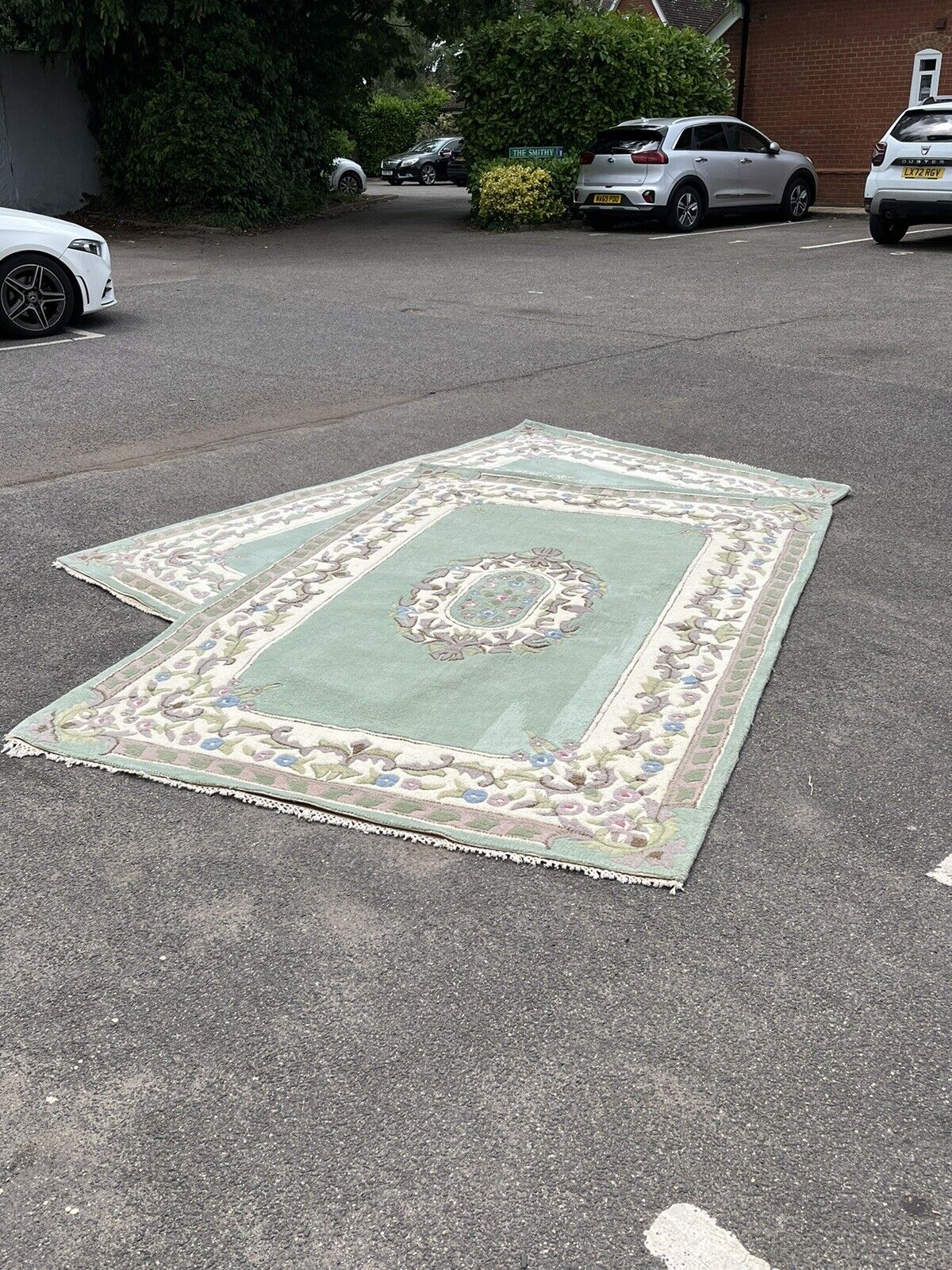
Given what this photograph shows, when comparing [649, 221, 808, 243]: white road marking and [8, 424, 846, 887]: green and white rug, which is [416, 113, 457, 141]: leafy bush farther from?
[8, 424, 846, 887]: green and white rug

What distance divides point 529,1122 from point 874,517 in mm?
4280

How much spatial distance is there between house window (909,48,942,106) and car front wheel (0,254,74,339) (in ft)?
57.2

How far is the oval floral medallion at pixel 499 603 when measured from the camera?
14.5 ft

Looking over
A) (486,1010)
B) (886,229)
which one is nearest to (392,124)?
(886,229)

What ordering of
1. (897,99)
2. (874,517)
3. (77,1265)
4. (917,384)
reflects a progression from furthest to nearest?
(897,99) → (917,384) → (874,517) → (77,1265)

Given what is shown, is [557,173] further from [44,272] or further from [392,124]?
[392,124]

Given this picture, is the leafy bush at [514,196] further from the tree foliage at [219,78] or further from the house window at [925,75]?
the house window at [925,75]

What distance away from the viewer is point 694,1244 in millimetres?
2084

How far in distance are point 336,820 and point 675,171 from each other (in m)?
17.7

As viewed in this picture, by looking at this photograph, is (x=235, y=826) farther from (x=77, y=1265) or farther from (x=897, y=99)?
(x=897, y=99)

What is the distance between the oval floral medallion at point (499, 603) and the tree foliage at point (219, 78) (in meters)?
A: 15.6

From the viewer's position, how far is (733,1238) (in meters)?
2.10

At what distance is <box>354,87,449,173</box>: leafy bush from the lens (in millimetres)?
43125

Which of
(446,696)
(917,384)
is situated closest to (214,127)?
(917,384)
